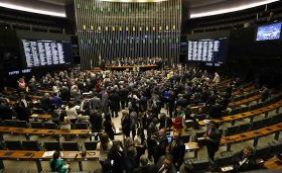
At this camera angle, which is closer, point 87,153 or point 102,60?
point 87,153

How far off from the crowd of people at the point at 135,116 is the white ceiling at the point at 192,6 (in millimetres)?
8732

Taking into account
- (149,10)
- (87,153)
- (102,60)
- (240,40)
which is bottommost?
(87,153)

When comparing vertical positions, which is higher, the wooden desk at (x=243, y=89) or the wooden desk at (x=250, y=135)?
the wooden desk at (x=243, y=89)

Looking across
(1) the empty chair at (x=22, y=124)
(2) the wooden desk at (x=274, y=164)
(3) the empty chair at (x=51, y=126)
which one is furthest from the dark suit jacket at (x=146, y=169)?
(1) the empty chair at (x=22, y=124)

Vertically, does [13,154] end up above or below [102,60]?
below

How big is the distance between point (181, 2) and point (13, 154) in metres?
23.7

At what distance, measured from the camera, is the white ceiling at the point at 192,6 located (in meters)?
18.2

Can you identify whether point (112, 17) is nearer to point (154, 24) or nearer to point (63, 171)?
point (154, 24)

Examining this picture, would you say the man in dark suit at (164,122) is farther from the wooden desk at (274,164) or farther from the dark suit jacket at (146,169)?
the wooden desk at (274,164)

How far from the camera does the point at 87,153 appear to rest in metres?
6.11

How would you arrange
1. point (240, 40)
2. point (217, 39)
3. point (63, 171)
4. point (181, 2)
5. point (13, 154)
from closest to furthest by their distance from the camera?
point (63, 171) < point (13, 154) < point (240, 40) < point (217, 39) < point (181, 2)

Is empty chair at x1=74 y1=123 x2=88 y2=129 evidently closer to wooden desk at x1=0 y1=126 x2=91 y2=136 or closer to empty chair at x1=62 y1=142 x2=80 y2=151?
wooden desk at x1=0 y1=126 x2=91 y2=136

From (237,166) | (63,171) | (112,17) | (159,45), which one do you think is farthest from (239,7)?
(63,171)

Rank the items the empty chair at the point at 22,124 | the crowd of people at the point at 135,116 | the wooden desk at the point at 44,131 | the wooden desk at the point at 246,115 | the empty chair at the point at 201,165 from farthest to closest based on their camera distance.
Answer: the wooden desk at the point at 246,115, the empty chair at the point at 22,124, the wooden desk at the point at 44,131, the empty chair at the point at 201,165, the crowd of people at the point at 135,116
